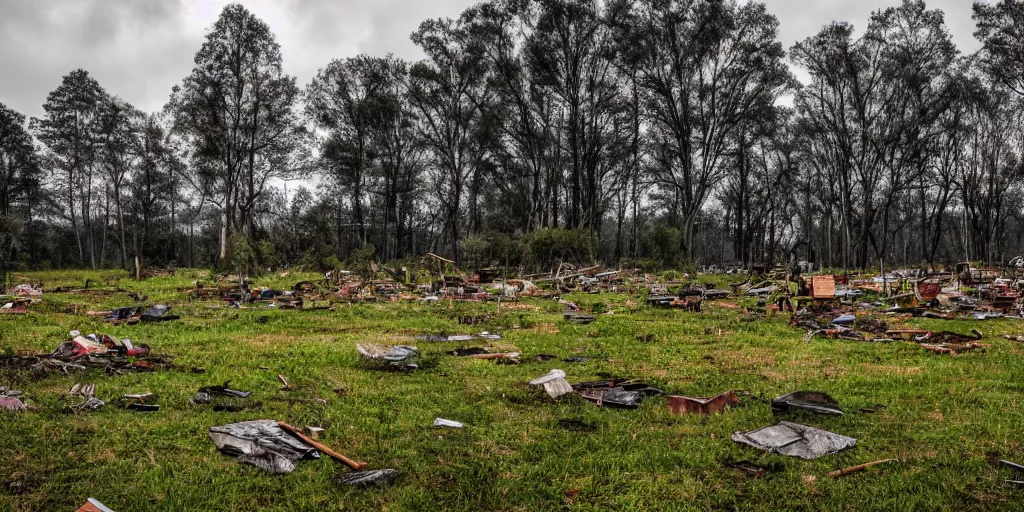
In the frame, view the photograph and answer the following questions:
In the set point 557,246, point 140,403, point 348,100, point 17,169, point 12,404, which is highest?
point 348,100

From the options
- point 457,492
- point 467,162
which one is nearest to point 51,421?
point 457,492

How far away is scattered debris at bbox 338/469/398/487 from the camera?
4188 millimetres

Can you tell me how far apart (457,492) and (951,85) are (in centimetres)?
3848

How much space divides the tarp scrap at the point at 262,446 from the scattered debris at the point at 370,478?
1.66 ft

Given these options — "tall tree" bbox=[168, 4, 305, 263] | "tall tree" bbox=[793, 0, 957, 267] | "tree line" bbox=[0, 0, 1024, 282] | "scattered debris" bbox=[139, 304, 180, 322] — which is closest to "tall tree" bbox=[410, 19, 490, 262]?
"tree line" bbox=[0, 0, 1024, 282]

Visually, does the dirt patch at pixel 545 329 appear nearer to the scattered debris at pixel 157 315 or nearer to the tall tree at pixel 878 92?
the scattered debris at pixel 157 315

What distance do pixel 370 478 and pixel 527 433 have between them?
5.75ft

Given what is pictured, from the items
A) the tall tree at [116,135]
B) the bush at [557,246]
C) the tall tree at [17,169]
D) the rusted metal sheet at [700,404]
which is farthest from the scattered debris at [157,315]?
the tall tree at [17,169]

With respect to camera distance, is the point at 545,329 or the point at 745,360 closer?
the point at 745,360

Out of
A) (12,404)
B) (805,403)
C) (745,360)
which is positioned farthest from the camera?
(745,360)

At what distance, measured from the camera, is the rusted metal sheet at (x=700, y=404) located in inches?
243

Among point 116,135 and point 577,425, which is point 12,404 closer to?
point 577,425

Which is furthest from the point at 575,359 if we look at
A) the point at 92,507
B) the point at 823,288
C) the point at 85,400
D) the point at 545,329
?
the point at 823,288

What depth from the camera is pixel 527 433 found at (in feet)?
18.0
